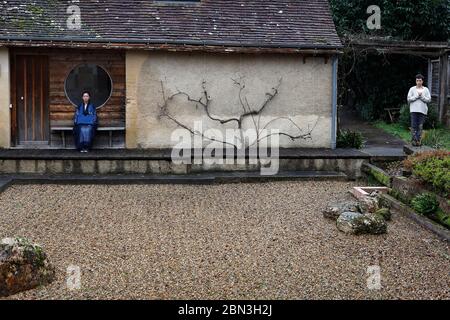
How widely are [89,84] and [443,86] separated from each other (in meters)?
11.4

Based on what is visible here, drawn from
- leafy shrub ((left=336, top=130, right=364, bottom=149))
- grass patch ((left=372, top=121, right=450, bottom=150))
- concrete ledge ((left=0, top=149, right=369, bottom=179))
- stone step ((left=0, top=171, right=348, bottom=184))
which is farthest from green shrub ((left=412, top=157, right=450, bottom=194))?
grass patch ((left=372, top=121, right=450, bottom=150))

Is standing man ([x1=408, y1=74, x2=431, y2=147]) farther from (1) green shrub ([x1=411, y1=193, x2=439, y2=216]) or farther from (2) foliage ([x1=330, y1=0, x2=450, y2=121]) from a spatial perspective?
(2) foliage ([x1=330, y1=0, x2=450, y2=121])

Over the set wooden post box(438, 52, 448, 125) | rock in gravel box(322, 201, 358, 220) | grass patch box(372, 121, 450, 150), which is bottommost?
rock in gravel box(322, 201, 358, 220)

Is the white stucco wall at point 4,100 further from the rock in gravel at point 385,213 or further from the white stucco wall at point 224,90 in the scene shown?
the rock in gravel at point 385,213

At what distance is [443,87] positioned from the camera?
17.6 meters

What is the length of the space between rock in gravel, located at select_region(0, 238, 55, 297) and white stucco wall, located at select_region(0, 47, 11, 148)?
7.85 meters

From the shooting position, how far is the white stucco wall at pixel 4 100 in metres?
12.1

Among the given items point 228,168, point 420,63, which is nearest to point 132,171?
point 228,168

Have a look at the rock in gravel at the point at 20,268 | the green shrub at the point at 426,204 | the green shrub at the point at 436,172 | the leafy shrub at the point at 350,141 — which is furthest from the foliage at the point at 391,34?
the rock in gravel at the point at 20,268

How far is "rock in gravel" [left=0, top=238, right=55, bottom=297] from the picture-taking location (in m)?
4.92

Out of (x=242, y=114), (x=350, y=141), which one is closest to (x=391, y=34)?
(x=350, y=141)

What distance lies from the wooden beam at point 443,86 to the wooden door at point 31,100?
40.2ft

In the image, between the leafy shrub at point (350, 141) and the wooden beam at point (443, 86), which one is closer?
the leafy shrub at point (350, 141)

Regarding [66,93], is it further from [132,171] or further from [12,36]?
[132,171]
